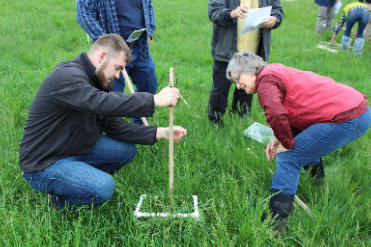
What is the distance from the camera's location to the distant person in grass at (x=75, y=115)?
6.01 ft

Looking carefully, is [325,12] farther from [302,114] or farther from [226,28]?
[302,114]

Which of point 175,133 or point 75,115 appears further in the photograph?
point 175,133

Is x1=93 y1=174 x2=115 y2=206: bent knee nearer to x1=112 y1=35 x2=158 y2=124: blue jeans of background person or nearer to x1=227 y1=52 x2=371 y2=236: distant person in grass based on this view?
x1=227 y1=52 x2=371 y2=236: distant person in grass

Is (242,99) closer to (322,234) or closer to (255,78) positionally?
(255,78)

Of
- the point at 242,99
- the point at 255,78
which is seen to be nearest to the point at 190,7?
the point at 242,99

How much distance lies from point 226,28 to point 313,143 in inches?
64.8

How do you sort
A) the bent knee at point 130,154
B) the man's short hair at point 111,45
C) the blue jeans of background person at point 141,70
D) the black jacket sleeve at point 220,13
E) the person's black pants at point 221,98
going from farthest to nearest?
the person's black pants at point 221,98
the blue jeans of background person at point 141,70
the black jacket sleeve at point 220,13
the bent knee at point 130,154
the man's short hair at point 111,45

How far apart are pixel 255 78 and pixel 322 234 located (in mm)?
1118

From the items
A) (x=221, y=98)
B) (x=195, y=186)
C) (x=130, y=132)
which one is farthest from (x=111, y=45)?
(x=221, y=98)

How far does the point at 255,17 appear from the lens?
2.90 metres

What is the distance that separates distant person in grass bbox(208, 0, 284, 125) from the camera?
118 inches

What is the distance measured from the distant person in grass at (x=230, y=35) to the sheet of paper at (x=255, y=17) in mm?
48

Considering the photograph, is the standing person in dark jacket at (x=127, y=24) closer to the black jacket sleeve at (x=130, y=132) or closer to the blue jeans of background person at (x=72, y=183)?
the black jacket sleeve at (x=130, y=132)

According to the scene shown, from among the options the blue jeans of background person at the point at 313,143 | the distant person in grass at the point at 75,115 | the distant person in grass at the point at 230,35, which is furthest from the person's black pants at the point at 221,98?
the distant person in grass at the point at 75,115
